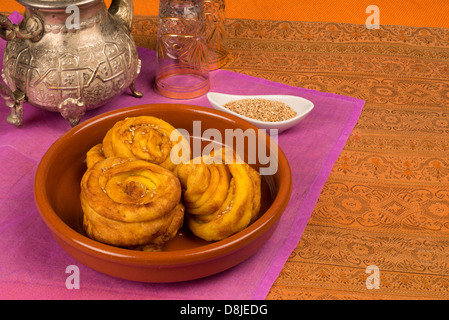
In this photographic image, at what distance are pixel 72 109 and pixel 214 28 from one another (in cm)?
45

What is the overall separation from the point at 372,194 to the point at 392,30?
2.22 feet

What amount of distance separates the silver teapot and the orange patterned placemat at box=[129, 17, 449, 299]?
0.36m

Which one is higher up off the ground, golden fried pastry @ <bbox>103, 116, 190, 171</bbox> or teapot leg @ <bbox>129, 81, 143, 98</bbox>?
golden fried pastry @ <bbox>103, 116, 190, 171</bbox>

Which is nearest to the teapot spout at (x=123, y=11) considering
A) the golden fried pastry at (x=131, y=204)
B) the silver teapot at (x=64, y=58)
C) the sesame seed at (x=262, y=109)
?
the silver teapot at (x=64, y=58)

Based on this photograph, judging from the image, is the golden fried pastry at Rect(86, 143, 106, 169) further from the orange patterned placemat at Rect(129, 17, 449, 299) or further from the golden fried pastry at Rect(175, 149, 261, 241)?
the orange patterned placemat at Rect(129, 17, 449, 299)

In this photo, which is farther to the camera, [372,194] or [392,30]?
[392,30]

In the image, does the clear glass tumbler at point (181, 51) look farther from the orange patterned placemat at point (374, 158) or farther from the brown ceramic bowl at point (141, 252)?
the brown ceramic bowl at point (141, 252)

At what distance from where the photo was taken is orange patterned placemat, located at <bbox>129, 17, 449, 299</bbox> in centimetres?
81

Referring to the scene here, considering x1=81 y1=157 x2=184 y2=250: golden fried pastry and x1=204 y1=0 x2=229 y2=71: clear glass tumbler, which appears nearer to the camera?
x1=81 y1=157 x2=184 y2=250: golden fried pastry

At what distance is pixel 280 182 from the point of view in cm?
82

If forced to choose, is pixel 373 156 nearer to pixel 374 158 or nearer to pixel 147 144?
pixel 374 158

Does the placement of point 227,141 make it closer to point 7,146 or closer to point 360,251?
point 360,251

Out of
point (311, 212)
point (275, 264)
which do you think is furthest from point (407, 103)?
point (275, 264)

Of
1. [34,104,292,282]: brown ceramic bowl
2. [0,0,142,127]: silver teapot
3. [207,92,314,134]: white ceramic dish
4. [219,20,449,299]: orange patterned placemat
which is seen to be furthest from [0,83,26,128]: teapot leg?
[219,20,449,299]: orange patterned placemat
